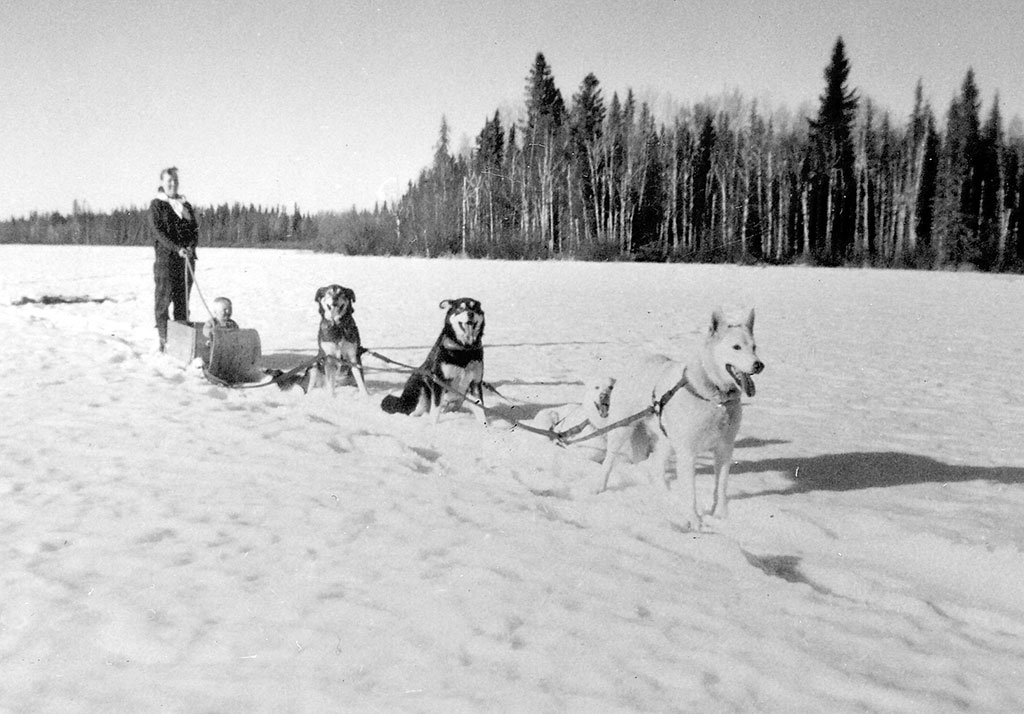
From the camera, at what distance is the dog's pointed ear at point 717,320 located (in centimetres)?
381

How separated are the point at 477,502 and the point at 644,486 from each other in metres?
1.16

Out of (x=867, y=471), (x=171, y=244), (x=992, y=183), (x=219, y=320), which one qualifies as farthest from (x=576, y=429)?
(x=992, y=183)

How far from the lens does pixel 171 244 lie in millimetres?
8250

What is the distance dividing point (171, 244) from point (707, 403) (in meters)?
6.87

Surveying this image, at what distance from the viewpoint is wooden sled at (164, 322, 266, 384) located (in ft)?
24.2

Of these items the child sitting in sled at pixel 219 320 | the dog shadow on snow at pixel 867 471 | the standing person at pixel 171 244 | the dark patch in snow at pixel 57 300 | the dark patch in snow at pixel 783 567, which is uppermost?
the standing person at pixel 171 244

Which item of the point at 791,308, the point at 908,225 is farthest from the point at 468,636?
the point at 908,225

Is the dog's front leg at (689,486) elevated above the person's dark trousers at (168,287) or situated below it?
below

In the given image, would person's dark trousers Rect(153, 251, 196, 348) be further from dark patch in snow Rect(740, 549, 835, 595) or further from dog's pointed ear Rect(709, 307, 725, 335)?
dark patch in snow Rect(740, 549, 835, 595)

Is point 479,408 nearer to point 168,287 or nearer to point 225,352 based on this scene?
point 225,352

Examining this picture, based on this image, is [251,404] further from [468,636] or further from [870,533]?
[870,533]

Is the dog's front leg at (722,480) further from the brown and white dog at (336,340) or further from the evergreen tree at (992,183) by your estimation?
the evergreen tree at (992,183)

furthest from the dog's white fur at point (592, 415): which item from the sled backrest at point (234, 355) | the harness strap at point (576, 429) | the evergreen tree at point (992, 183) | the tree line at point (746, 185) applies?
the evergreen tree at point (992, 183)

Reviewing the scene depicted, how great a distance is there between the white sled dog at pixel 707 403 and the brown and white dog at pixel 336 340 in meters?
3.58
